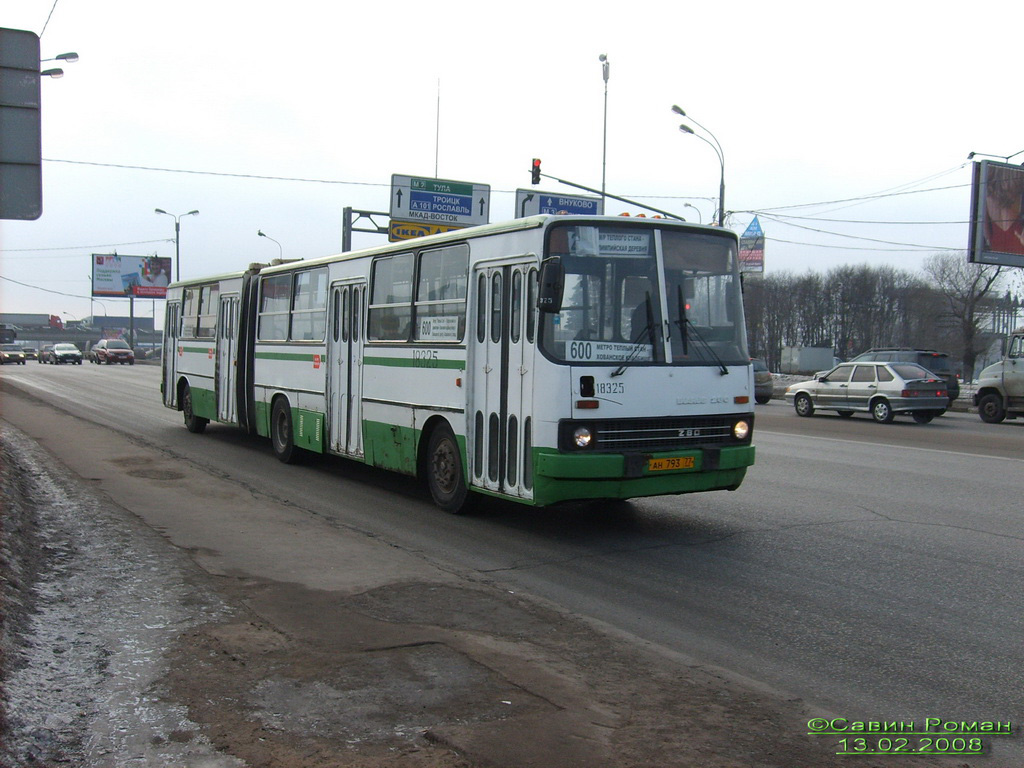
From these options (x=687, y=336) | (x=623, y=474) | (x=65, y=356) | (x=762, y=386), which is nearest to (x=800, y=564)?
(x=623, y=474)

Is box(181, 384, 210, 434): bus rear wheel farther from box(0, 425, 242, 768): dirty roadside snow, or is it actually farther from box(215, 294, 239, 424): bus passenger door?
box(0, 425, 242, 768): dirty roadside snow

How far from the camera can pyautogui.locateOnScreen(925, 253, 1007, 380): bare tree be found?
68.3 metres

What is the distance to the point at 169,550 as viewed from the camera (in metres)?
7.78

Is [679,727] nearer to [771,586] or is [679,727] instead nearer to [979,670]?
[979,670]

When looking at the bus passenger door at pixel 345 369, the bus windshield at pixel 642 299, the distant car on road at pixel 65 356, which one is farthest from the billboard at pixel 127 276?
the bus windshield at pixel 642 299

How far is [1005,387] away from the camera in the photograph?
2494cm

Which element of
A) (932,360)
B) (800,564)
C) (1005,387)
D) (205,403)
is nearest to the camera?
(800,564)

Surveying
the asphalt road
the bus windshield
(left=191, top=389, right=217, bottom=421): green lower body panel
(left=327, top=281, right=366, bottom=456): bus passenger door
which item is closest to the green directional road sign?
(left=191, top=389, right=217, bottom=421): green lower body panel

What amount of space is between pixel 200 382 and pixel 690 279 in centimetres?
1126

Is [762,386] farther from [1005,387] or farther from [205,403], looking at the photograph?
[205,403]

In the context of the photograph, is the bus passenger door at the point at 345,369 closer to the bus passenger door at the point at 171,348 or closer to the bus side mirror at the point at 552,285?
the bus side mirror at the point at 552,285

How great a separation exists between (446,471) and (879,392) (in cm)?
1766

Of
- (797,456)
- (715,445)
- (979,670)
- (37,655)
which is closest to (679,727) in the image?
(979,670)

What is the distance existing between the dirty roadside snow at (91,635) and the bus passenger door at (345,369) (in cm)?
312
